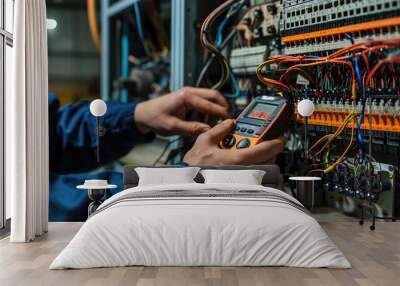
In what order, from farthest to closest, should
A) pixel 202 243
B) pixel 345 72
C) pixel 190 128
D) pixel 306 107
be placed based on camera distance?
1. pixel 190 128
2. pixel 306 107
3. pixel 345 72
4. pixel 202 243

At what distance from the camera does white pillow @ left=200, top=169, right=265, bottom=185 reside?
17.3ft

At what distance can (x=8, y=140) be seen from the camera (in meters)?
5.77

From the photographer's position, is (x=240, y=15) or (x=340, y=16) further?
(x=240, y=15)

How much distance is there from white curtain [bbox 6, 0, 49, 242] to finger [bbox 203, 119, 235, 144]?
4.66 feet

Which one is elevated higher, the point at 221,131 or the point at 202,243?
the point at 221,131

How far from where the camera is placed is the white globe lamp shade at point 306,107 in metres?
5.50

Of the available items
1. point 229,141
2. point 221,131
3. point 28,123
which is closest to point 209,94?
point 221,131

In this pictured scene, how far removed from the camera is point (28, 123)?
16.6 ft

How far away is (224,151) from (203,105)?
50 cm

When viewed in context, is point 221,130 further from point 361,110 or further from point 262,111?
point 361,110

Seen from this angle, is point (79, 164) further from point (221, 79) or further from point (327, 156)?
point (327, 156)

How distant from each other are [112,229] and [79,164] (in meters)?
2.02

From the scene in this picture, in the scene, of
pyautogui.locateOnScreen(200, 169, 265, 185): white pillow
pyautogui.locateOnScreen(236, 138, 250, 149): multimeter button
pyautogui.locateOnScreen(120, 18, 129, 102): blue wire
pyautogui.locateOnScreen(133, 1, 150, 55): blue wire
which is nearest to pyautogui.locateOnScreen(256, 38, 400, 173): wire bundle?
pyautogui.locateOnScreen(236, 138, 250, 149): multimeter button

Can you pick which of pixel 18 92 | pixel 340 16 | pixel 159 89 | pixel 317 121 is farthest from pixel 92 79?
pixel 340 16
